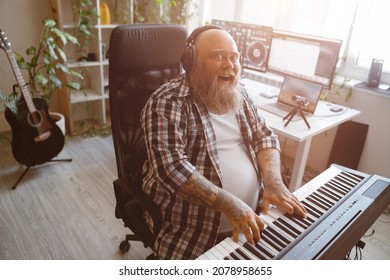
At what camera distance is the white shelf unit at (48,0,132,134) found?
8.95 ft

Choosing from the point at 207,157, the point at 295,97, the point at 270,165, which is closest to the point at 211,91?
the point at 207,157

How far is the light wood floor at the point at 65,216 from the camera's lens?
5.62 ft

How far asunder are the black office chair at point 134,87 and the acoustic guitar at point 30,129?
118cm

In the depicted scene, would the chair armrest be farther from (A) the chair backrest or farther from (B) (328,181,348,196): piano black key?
(B) (328,181,348,196): piano black key

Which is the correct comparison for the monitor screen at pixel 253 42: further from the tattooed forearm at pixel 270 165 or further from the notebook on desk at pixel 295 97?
the tattooed forearm at pixel 270 165

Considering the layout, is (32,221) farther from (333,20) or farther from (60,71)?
(333,20)

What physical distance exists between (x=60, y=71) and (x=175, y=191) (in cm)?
205

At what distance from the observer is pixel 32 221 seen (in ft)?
6.21

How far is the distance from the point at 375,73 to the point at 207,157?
163 centimetres

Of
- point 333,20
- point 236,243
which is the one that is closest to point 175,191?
point 236,243

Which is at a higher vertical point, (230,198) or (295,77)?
(295,77)

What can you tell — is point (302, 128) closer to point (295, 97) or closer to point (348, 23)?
point (295, 97)

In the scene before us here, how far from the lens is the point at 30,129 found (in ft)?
7.13
